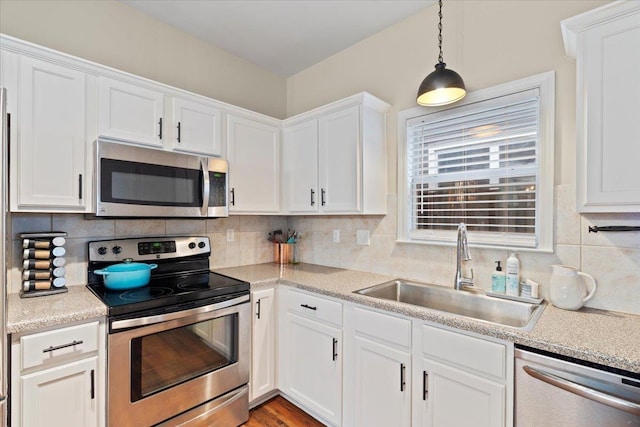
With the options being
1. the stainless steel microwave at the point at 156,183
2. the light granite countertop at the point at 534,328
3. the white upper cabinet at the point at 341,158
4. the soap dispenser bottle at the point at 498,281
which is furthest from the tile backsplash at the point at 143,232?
the soap dispenser bottle at the point at 498,281

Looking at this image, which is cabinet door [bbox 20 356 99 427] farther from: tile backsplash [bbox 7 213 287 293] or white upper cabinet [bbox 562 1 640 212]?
white upper cabinet [bbox 562 1 640 212]

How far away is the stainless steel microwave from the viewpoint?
5.65ft

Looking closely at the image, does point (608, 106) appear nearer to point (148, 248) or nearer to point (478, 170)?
point (478, 170)

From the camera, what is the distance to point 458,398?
1370mm

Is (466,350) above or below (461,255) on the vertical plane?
below

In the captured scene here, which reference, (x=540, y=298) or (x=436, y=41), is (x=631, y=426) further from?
(x=436, y=41)

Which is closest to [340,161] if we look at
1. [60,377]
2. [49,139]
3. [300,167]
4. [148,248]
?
[300,167]

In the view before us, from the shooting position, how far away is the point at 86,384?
146 centimetres

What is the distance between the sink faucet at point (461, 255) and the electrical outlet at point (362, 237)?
728 mm

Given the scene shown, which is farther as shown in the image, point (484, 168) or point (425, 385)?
point (484, 168)

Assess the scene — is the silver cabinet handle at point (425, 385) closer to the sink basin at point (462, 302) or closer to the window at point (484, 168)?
the sink basin at point (462, 302)

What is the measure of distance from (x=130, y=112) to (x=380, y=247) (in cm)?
187

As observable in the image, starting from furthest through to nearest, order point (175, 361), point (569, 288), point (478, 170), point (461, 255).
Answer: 1. point (478, 170)
2. point (461, 255)
3. point (175, 361)
4. point (569, 288)

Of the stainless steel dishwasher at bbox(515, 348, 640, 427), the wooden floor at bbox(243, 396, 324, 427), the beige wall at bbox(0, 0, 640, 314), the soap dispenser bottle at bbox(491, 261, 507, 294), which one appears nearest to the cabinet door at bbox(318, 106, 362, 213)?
the beige wall at bbox(0, 0, 640, 314)
